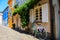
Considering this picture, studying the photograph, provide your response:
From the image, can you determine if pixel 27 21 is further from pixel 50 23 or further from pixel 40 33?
pixel 50 23

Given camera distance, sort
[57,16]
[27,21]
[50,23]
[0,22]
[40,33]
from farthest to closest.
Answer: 1. [0,22]
2. [27,21]
3. [40,33]
4. [50,23]
5. [57,16]

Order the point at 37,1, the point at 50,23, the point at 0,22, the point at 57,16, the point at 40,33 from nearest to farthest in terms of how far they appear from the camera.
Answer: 1. the point at 57,16
2. the point at 50,23
3. the point at 40,33
4. the point at 37,1
5. the point at 0,22

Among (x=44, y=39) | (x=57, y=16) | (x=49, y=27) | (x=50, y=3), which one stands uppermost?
(x=50, y=3)

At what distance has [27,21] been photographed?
19.1m

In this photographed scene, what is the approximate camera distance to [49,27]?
45.6 feet

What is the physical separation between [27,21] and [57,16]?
688 cm

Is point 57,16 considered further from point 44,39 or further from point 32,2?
point 32,2

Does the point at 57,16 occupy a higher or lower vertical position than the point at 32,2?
lower

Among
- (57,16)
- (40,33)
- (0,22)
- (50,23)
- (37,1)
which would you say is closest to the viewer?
(57,16)

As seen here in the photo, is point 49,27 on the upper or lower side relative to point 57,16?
lower

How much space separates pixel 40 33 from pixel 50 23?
6.42ft

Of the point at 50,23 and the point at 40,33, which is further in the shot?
the point at 40,33

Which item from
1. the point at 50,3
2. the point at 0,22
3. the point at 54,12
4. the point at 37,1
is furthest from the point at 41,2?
the point at 0,22

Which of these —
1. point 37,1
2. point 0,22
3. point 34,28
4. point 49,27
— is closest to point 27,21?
point 34,28
